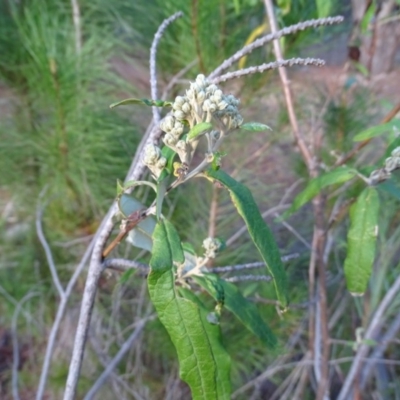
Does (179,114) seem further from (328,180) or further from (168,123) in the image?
(328,180)

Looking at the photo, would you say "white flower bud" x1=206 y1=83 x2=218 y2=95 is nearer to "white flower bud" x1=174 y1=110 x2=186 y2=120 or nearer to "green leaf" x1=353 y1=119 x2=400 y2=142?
"white flower bud" x1=174 y1=110 x2=186 y2=120

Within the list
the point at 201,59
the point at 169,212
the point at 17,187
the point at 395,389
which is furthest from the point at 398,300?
the point at 17,187

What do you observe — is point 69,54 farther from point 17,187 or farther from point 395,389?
point 395,389

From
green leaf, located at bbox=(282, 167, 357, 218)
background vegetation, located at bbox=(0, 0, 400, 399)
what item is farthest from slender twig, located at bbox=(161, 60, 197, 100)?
green leaf, located at bbox=(282, 167, 357, 218)

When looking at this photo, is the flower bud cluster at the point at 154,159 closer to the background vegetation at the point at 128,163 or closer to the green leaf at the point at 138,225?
the green leaf at the point at 138,225

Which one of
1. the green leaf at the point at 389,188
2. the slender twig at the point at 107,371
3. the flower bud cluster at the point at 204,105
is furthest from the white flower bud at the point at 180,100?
the slender twig at the point at 107,371

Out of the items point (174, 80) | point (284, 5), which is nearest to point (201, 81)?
point (174, 80)
